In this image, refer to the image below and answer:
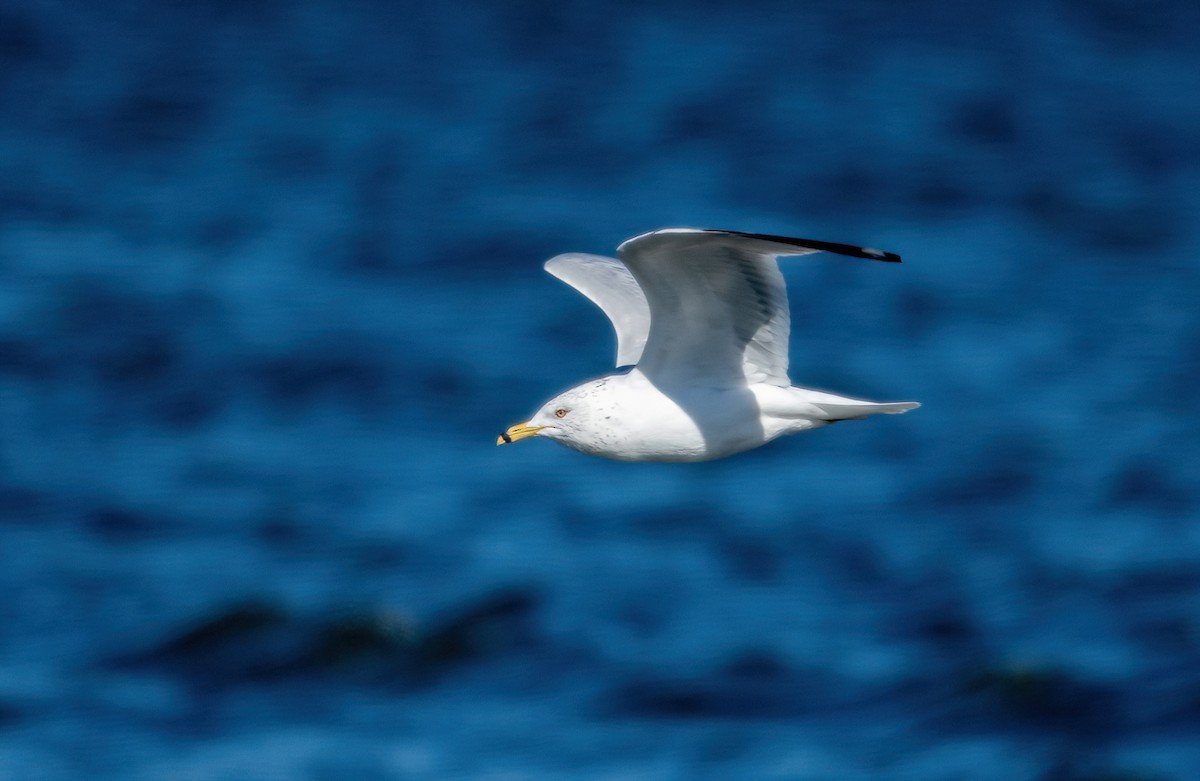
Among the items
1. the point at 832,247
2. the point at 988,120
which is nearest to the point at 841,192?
the point at 988,120

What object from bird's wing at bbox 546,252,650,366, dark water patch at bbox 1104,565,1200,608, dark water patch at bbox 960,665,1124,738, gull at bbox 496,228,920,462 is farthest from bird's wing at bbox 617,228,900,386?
dark water patch at bbox 1104,565,1200,608

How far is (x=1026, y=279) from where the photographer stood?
64.4 ft

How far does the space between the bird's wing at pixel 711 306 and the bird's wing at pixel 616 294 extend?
1.72ft

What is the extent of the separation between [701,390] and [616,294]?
4.26 ft

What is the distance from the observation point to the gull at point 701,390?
820 centimetres

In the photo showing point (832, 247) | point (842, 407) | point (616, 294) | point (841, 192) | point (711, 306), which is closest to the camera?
point (832, 247)

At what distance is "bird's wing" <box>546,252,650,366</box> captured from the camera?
30.5 ft

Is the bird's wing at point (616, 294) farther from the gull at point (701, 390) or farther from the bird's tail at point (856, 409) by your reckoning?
the bird's tail at point (856, 409)

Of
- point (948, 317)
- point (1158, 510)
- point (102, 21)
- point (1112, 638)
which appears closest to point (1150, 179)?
point (948, 317)

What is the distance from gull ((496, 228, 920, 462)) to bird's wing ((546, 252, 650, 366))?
504 millimetres

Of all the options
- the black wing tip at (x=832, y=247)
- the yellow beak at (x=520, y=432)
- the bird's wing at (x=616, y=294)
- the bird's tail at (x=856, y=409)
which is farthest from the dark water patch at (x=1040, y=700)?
the black wing tip at (x=832, y=247)

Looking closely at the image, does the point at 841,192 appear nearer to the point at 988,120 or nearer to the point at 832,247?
the point at 988,120

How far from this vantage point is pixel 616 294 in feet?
31.6

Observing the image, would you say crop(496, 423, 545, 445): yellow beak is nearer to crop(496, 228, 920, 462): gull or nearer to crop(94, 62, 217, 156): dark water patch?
crop(496, 228, 920, 462): gull
